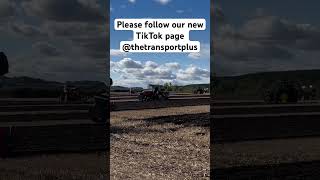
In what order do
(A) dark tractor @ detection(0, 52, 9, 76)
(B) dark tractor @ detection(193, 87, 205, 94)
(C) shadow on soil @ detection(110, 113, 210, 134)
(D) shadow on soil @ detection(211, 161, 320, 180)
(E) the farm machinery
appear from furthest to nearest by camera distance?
1. (C) shadow on soil @ detection(110, 113, 210, 134)
2. (B) dark tractor @ detection(193, 87, 205, 94)
3. (E) the farm machinery
4. (D) shadow on soil @ detection(211, 161, 320, 180)
5. (A) dark tractor @ detection(0, 52, 9, 76)

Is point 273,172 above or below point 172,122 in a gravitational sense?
below

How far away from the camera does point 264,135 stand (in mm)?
9852

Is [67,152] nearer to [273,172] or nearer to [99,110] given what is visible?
[99,110]

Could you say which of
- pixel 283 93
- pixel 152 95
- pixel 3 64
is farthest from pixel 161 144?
pixel 3 64

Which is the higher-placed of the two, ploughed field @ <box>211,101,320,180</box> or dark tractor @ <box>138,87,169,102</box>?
dark tractor @ <box>138,87,169,102</box>

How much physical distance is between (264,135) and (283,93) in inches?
42.9

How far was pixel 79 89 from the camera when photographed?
8.71 metres

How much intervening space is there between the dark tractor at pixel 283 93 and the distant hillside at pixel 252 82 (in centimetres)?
20

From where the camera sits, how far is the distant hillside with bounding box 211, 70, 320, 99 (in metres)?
8.96

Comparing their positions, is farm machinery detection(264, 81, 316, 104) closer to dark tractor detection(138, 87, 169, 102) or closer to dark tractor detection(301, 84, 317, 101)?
dark tractor detection(301, 84, 317, 101)

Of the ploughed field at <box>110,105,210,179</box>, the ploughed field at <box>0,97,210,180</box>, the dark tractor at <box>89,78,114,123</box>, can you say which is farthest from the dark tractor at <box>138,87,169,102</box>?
the dark tractor at <box>89,78,114,123</box>

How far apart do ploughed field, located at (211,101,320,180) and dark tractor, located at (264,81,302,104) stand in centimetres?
16

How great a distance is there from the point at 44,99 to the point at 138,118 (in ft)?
22.0

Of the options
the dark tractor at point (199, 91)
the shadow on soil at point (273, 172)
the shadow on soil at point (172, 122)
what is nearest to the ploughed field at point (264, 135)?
the shadow on soil at point (273, 172)
